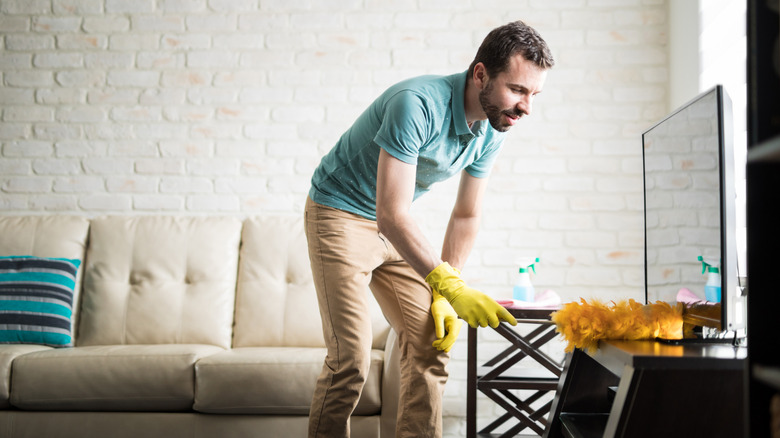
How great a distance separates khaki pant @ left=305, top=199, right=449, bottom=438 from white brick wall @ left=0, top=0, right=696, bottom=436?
99 cm

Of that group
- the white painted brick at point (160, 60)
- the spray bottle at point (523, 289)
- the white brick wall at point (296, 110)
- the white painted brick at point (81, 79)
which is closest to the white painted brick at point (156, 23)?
the white brick wall at point (296, 110)

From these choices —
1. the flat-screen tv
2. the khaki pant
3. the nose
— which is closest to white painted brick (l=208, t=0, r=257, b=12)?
the khaki pant

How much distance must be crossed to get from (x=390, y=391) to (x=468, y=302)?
0.69 meters

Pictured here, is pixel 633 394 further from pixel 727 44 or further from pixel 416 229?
pixel 727 44

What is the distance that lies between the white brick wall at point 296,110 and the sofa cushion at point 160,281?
0.78 feet

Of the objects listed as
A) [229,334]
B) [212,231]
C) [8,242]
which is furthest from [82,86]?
[229,334]

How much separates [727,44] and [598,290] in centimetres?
106

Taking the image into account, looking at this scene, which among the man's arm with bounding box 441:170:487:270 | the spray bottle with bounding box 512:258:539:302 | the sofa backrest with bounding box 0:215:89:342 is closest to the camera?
the man's arm with bounding box 441:170:487:270

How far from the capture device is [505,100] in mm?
1509

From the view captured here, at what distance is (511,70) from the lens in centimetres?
149

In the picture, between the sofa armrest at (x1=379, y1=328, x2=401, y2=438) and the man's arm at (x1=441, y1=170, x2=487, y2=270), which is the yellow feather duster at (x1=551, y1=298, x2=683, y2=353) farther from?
the sofa armrest at (x1=379, y1=328, x2=401, y2=438)

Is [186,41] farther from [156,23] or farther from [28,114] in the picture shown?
[28,114]

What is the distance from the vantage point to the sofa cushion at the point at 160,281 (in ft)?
7.89

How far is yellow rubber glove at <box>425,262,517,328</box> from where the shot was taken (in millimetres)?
1400
